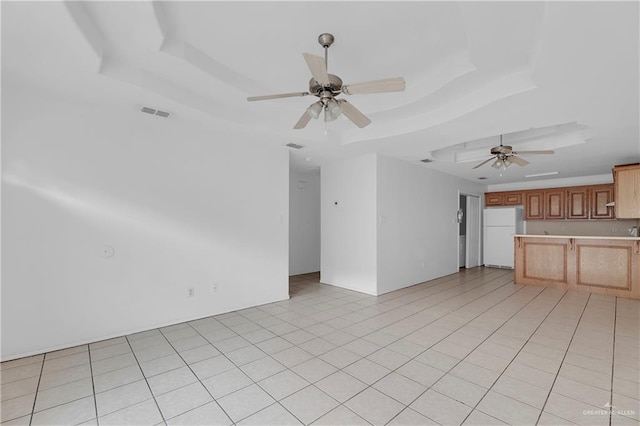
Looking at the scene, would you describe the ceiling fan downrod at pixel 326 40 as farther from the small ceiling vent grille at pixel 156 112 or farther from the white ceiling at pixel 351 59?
the small ceiling vent grille at pixel 156 112

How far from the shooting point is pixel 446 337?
10.1 feet

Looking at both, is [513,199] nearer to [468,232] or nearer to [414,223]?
[468,232]

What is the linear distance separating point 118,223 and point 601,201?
9.27 metres

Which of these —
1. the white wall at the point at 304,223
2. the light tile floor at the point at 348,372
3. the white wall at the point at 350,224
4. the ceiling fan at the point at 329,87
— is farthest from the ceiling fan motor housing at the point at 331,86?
the white wall at the point at 304,223

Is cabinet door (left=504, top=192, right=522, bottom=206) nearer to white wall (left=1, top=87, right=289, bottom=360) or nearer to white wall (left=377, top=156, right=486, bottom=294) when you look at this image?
white wall (left=377, top=156, right=486, bottom=294)

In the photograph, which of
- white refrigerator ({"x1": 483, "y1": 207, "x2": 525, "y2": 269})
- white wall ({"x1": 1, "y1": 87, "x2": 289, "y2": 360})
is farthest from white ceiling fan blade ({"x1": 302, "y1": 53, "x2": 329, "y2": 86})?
white refrigerator ({"x1": 483, "y1": 207, "x2": 525, "y2": 269})

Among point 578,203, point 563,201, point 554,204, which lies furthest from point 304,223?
point 578,203

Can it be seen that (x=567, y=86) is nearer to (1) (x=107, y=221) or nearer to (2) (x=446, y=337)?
(2) (x=446, y=337)

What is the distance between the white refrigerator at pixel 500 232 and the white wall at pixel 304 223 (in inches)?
187

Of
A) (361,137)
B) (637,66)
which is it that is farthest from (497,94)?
(361,137)

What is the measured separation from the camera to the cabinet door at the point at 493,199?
7941 millimetres

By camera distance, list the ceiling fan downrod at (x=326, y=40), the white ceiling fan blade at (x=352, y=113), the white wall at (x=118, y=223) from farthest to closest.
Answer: the white wall at (x=118, y=223) < the white ceiling fan blade at (x=352, y=113) < the ceiling fan downrod at (x=326, y=40)

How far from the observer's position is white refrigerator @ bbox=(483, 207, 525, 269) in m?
7.46

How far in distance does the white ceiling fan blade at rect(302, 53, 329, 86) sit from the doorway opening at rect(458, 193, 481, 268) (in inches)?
258
